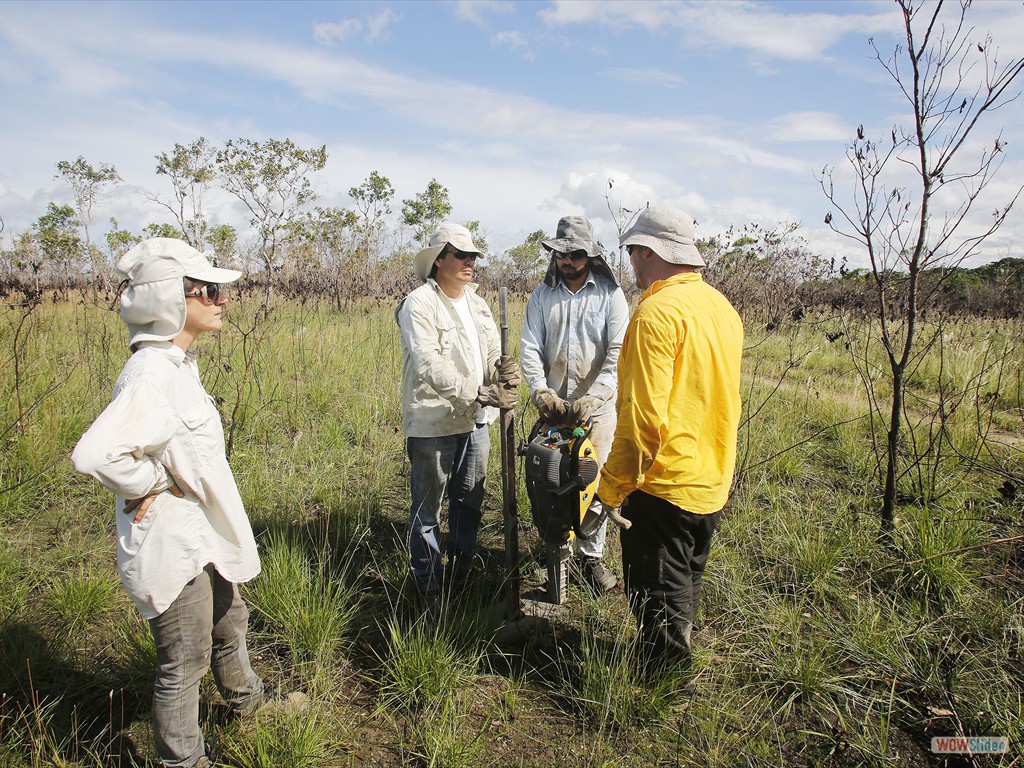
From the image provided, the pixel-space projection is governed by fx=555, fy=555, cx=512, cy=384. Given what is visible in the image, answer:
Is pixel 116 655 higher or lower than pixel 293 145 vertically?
lower

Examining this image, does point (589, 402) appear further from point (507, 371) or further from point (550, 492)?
point (550, 492)

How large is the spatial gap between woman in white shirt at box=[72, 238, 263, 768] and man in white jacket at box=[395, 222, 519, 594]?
93 centimetres

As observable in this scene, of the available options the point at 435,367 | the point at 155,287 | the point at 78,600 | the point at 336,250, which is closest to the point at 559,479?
the point at 435,367

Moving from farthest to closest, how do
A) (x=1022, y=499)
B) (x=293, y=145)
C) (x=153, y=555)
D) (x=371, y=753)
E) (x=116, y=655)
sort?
(x=293, y=145)
(x=1022, y=499)
(x=116, y=655)
(x=371, y=753)
(x=153, y=555)

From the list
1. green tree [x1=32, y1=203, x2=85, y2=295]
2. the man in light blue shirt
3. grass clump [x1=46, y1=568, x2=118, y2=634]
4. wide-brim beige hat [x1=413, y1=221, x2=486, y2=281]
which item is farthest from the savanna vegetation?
green tree [x1=32, y1=203, x2=85, y2=295]

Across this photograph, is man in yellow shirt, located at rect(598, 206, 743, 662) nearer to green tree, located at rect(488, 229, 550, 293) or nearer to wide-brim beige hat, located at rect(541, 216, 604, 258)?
wide-brim beige hat, located at rect(541, 216, 604, 258)

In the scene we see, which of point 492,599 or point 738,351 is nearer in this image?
point 738,351

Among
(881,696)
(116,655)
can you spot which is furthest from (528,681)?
(116,655)

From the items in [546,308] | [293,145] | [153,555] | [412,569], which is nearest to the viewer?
[153,555]

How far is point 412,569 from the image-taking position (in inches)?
108

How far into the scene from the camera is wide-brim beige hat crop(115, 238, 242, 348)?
163cm

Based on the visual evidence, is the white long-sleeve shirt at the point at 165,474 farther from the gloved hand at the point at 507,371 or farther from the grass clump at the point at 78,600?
the grass clump at the point at 78,600

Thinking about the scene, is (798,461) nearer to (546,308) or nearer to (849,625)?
(849,625)

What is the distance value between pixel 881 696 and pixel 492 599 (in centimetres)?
172
